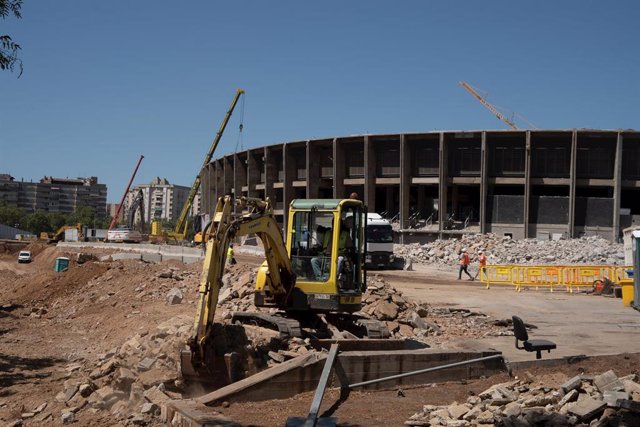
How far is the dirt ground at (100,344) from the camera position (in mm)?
9727

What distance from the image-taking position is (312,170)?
2712 inches

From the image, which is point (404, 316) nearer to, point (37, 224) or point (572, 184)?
point (572, 184)

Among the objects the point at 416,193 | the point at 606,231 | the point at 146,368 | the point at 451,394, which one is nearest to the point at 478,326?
the point at 451,394

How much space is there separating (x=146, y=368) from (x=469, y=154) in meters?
53.2

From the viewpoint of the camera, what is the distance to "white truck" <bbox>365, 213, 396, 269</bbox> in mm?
40250

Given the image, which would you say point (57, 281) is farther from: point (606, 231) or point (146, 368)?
point (606, 231)

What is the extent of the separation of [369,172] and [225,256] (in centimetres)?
5468

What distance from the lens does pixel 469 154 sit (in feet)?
201

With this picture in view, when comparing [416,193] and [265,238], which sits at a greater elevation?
[416,193]

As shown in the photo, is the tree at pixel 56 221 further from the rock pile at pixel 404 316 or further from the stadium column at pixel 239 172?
the rock pile at pixel 404 316

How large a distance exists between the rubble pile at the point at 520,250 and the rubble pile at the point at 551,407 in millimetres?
39125

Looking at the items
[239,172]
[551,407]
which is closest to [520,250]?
[239,172]

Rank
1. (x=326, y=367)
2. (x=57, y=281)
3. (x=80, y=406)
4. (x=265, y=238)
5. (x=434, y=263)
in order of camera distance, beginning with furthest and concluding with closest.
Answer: (x=434, y=263)
(x=57, y=281)
(x=265, y=238)
(x=80, y=406)
(x=326, y=367)

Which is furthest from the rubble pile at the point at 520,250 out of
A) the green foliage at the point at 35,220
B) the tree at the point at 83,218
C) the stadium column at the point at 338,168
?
the tree at the point at 83,218
